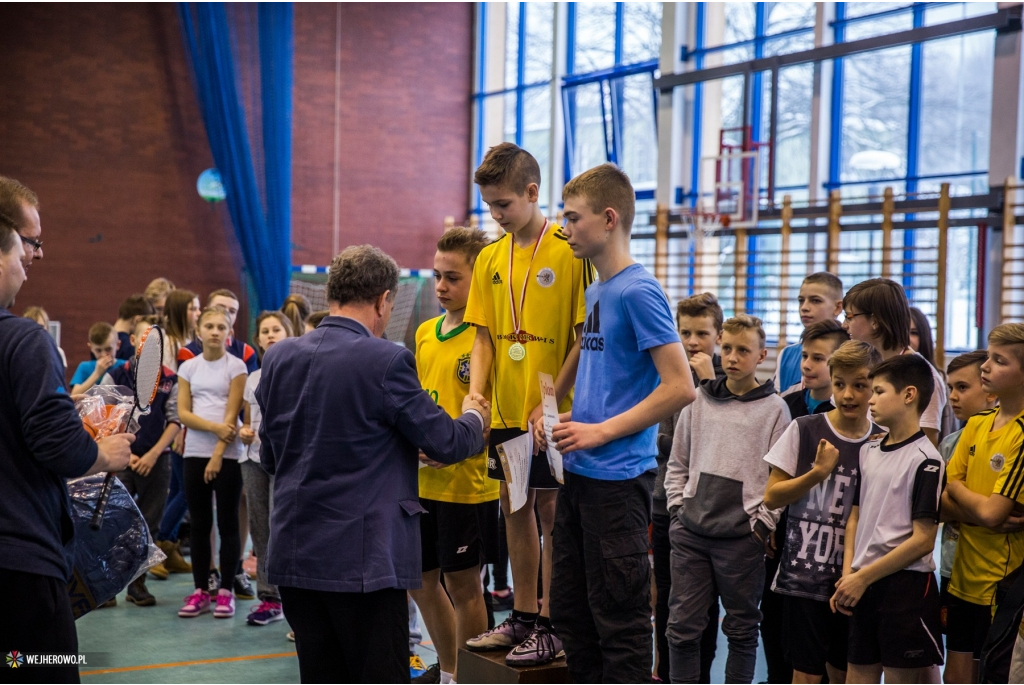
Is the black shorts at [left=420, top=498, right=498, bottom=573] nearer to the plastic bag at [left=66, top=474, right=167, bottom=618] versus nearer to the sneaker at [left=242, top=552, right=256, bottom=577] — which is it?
the plastic bag at [left=66, top=474, right=167, bottom=618]

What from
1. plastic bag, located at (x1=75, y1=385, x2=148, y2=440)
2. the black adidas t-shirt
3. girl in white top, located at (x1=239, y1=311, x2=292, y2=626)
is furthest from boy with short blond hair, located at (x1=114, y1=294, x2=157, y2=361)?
the black adidas t-shirt

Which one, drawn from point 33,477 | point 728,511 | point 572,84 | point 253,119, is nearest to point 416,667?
point 728,511

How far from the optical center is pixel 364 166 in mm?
14578

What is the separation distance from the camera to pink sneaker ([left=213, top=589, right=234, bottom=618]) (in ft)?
16.8

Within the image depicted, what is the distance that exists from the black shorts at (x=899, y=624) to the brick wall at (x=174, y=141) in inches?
455

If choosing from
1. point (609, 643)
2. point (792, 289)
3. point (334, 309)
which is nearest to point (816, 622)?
point (609, 643)

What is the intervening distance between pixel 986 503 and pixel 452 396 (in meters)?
1.80

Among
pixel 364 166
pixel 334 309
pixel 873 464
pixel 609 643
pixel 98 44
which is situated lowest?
pixel 609 643

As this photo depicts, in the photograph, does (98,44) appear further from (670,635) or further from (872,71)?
(670,635)

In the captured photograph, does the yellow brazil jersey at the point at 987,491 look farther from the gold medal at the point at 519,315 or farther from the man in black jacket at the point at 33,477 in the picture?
the man in black jacket at the point at 33,477

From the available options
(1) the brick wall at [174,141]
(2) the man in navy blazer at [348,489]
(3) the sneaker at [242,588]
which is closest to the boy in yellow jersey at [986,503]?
(2) the man in navy blazer at [348,489]

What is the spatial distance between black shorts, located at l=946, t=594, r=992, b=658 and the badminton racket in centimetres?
272

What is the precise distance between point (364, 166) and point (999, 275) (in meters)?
9.31

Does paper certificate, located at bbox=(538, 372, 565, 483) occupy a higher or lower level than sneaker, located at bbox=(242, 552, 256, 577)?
higher
